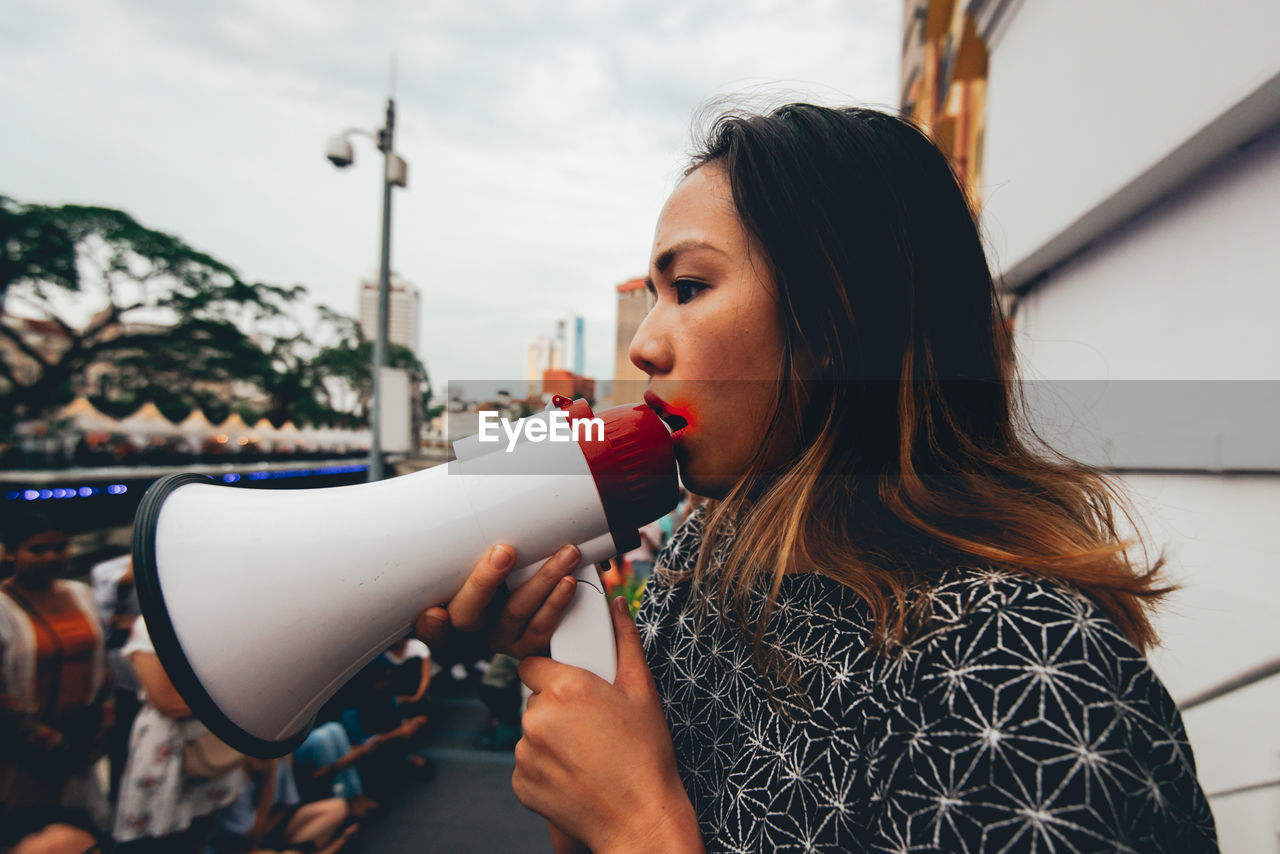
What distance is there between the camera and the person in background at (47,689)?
2.36 m

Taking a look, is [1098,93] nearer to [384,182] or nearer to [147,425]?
[384,182]

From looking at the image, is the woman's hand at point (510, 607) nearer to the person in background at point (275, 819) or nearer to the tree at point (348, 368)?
the person in background at point (275, 819)

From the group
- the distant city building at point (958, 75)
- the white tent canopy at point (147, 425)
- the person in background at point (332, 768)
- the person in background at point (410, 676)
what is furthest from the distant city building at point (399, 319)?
the person in background at point (332, 768)

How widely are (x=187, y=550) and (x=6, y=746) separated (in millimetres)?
2664

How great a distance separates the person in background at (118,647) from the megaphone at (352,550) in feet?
9.05

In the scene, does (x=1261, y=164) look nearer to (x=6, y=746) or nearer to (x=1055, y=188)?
(x=1055, y=188)

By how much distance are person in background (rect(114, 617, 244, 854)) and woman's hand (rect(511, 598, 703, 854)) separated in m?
2.58

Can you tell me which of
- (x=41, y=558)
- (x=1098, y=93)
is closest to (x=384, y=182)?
(x=41, y=558)

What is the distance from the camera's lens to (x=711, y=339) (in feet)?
3.26

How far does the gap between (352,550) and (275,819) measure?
3.46 m

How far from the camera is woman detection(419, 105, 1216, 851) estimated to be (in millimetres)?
628

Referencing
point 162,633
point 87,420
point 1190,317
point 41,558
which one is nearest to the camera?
point 162,633

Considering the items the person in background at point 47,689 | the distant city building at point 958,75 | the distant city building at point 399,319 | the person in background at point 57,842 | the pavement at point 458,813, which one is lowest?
the pavement at point 458,813

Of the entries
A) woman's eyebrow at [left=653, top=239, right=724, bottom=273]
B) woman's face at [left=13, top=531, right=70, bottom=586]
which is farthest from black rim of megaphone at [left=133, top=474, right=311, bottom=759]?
woman's face at [left=13, top=531, right=70, bottom=586]
